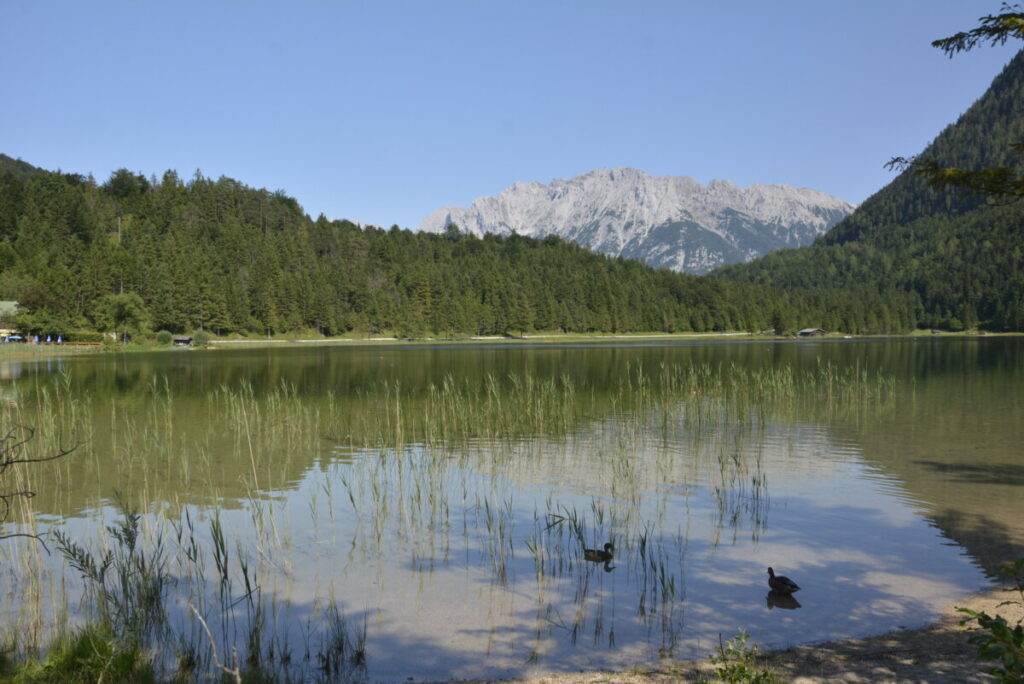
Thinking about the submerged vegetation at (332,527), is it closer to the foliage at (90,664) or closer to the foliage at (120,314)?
the foliage at (90,664)

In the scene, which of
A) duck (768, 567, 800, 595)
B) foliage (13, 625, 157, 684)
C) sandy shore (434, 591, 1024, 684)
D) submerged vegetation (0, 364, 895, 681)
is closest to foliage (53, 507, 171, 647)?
submerged vegetation (0, 364, 895, 681)

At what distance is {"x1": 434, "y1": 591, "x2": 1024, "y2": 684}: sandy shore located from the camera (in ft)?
27.7

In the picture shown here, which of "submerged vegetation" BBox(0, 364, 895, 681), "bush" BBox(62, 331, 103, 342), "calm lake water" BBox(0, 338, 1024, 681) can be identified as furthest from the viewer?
"bush" BBox(62, 331, 103, 342)

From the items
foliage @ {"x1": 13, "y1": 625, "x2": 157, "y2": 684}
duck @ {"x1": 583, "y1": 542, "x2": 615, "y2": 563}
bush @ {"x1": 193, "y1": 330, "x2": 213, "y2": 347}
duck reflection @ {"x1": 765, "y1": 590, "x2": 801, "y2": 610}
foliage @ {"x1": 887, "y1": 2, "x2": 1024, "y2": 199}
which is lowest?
duck reflection @ {"x1": 765, "y1": 590, "x2": 801, "y2": 610}

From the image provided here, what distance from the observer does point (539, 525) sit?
16250mm

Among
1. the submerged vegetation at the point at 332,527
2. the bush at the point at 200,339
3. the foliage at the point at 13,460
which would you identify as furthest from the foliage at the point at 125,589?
the bush at the point at 200,339

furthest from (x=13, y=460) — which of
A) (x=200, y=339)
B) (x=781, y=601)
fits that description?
(x=200, y=339)

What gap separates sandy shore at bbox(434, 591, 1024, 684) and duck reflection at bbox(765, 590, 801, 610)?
144 cm

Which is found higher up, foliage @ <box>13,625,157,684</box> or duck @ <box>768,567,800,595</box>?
foliage @ <box>13,625,157,684</box>

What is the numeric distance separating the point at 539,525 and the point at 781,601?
5.86m

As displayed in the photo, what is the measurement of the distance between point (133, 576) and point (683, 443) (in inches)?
746

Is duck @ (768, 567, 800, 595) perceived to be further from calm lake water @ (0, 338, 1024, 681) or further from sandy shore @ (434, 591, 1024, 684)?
sandy shore @ (434, 591, 1024, 684)

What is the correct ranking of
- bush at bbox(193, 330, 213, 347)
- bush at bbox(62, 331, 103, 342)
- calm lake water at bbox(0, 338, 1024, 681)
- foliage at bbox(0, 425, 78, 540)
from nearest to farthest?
foliage at bbox(0, 425, 78, 540) < calm lake water at bbox(0, 338, 1024, 681) < bush at bbox(62, 331, 103, 342) < bush at bbox(193, 330, 213, 347)

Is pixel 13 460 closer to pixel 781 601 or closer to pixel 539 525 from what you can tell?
pixel 781 601
